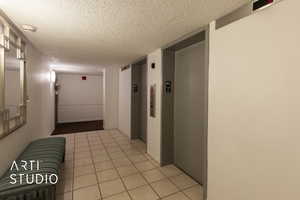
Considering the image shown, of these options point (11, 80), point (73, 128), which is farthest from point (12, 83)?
point (73, 128)

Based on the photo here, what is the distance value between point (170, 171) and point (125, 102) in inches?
110

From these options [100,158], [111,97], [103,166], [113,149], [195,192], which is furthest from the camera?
[111,97]

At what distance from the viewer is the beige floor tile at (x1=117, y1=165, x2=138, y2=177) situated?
8.64 feet

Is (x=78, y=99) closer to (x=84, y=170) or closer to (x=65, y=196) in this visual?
(x=84, y=170)

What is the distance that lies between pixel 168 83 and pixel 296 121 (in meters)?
1.97

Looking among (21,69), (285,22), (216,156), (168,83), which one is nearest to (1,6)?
(21,69)

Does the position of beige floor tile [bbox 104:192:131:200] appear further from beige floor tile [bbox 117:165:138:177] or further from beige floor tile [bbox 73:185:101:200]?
beige floor tile [bbox 117:165:138:177]

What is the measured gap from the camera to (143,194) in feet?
6.89

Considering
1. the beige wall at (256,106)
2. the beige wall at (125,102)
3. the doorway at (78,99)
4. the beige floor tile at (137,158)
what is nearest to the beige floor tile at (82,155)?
the beige floor tile at (137,158)

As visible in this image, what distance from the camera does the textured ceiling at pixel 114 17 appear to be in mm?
→ 1411

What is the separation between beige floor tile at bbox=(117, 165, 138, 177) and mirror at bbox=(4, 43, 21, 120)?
181 cm

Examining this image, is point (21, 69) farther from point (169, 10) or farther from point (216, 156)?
point (216, 156)

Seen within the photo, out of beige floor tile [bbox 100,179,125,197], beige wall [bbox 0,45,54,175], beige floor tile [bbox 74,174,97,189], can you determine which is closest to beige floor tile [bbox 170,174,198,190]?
beige floor tile [bbox 100,179,125,197]

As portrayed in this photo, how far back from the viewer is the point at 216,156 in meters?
1.72
